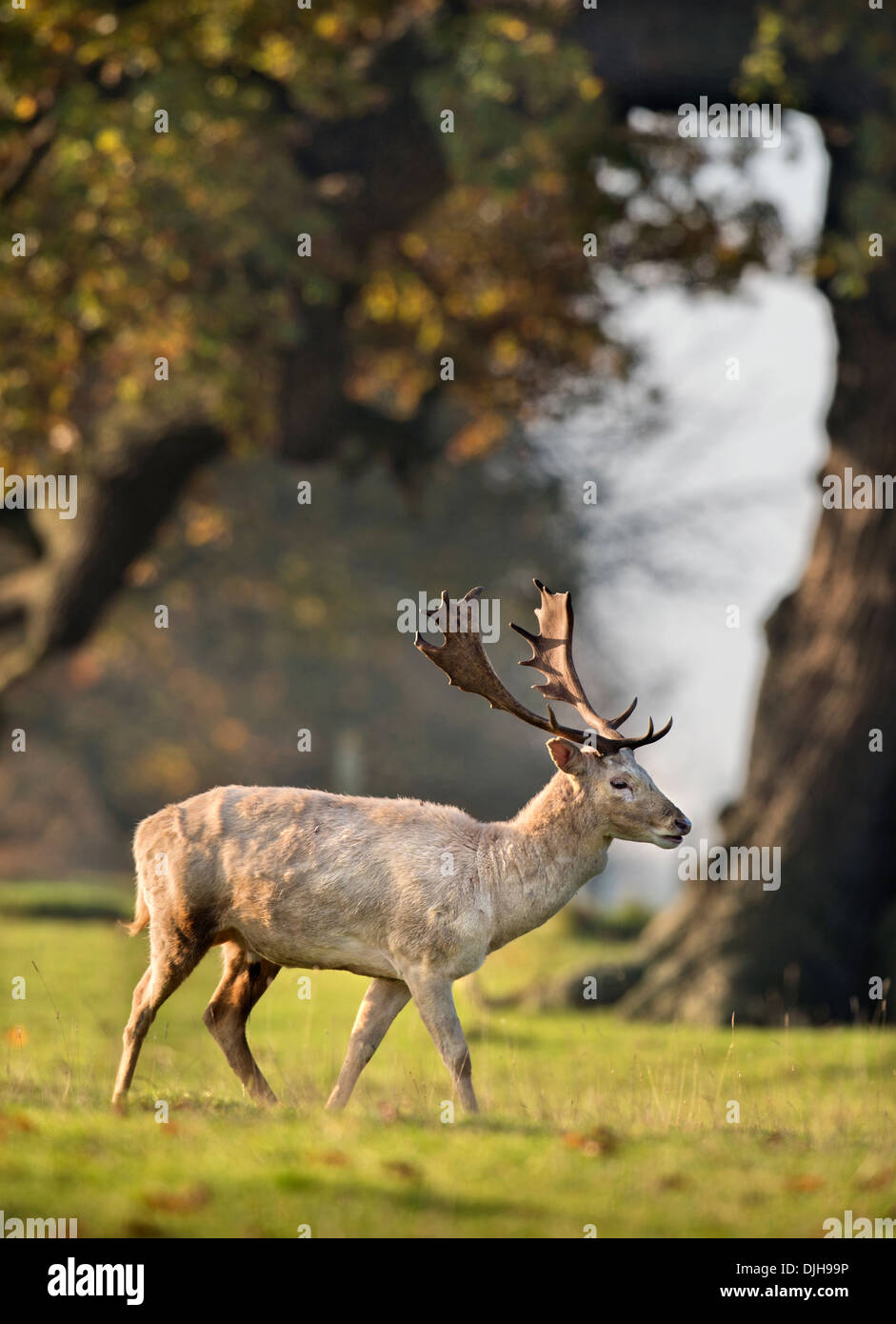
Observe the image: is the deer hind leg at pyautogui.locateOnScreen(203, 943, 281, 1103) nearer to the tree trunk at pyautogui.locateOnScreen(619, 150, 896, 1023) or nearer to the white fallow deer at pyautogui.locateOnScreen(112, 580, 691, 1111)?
the white fallow deer at pyautogui.locateOnScreen(112, 580, 691, 1111)

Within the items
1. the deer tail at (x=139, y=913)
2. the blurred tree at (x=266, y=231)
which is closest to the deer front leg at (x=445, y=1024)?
the deer tail at (x=139, y=913)

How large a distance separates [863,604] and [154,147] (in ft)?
25.7

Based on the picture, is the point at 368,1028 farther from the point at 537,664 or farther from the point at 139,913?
the point at 537,664

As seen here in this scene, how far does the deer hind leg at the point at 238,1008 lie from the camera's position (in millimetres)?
7641

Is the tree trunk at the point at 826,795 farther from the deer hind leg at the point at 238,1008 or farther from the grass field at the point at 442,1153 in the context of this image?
the deer hind leg at the point at 238,1008

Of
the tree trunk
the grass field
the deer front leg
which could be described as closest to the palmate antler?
the deer front leg

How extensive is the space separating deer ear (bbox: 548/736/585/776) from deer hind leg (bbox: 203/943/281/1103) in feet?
5.85

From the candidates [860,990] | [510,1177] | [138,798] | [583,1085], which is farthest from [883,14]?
[138,798]

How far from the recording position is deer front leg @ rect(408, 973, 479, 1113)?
276 inches

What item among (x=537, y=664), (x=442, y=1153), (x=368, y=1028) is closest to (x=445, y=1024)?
(x=368, y=1028)

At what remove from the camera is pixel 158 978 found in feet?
23.9

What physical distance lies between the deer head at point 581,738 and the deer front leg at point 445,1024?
1077 millimetres

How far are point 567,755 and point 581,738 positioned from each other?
13 centimetres
